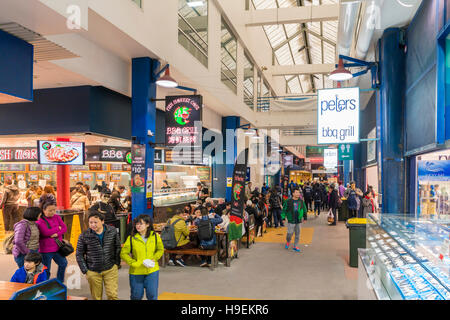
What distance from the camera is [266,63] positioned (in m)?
20.4

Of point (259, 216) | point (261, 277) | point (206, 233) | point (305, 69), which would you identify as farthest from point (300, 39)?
point (261, 277)

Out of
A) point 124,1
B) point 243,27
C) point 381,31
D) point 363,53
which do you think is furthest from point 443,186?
point 243,27

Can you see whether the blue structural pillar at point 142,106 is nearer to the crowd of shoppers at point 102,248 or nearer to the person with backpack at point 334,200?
the crowd of shoppers at point 102,248

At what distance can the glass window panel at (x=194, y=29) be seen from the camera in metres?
9.98

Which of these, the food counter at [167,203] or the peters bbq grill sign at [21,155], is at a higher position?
the peters bbq grill sign at [21,155]

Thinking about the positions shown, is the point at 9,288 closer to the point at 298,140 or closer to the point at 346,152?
the point at 346,152

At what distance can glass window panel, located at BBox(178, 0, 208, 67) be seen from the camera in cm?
998

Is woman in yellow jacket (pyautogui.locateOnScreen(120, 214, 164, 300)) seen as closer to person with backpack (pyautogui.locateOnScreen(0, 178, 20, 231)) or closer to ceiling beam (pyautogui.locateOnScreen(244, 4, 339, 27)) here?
person with backpack (pyautogui.locateOnScreen(0, 178, 20, 231))

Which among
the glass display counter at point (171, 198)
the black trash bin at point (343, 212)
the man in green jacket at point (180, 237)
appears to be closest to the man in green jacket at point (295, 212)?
the man in green jacket at point (180, 237)

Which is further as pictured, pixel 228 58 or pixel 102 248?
pixel 228 58

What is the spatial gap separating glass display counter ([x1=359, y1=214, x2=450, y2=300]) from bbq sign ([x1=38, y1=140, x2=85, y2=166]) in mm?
7720

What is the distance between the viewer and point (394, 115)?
7250 mm

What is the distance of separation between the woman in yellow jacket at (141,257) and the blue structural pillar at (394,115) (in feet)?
17.0

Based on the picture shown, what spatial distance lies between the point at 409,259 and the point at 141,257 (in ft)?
10.2
